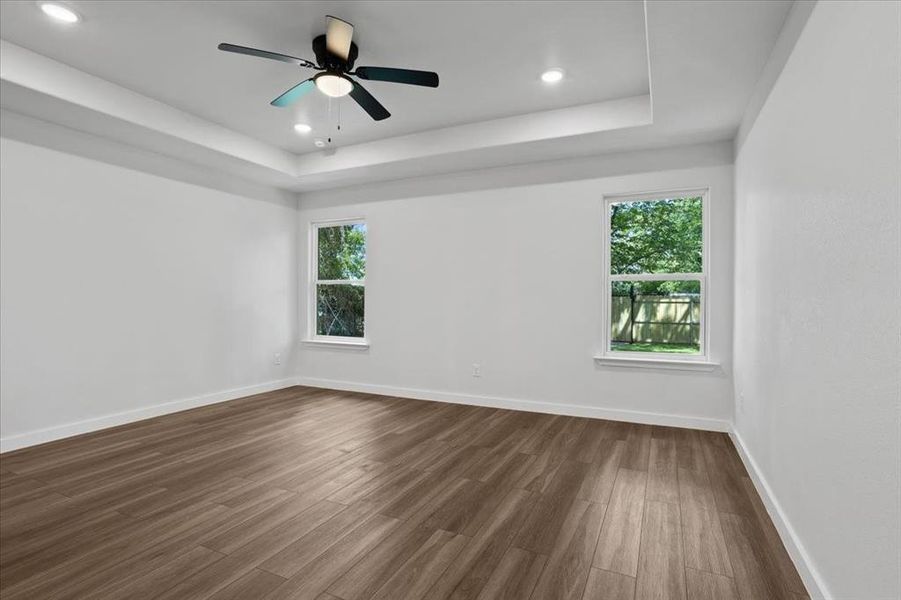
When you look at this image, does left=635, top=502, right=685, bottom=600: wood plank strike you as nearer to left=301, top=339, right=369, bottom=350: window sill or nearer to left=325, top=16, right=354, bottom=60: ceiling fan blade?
left=325, top=16, right=354, bottom=60: ceiling fan blade

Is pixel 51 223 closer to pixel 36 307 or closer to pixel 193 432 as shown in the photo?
pixel 36 307

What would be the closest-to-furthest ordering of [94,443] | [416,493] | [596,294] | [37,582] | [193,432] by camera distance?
[37,582] → [416,493] → [94,443] → [193,432] → [596,294]

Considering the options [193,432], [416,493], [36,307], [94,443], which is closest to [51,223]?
[36,307]

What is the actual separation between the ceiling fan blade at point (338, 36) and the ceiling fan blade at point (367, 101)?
→ 0.64 feet

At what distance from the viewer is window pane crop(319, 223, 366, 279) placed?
19.1ft

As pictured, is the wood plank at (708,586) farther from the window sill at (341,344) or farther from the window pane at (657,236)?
the window sill at (341,344)

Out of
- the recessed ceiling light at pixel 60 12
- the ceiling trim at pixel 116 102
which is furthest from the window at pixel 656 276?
the recessed ceiling light at pixel 60 12

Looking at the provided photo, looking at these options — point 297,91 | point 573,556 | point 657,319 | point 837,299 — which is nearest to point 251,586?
point 573,556

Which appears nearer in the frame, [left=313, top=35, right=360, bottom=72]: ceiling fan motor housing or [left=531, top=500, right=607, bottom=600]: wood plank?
[left=531, top=500, right=607, bottom=600]: wood plank

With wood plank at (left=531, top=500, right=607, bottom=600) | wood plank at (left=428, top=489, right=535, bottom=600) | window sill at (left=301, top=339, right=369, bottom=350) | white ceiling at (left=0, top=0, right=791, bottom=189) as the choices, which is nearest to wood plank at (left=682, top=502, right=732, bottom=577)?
wood plank at (left=531, top=500, right=607, bottom=600)

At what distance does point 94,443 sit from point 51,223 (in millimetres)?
1828

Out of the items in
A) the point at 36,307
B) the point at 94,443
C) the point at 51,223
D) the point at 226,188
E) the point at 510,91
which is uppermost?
the point at 510,91

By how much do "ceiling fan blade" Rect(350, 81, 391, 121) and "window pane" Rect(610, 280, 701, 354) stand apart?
2.72m

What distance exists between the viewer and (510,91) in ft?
12.2
